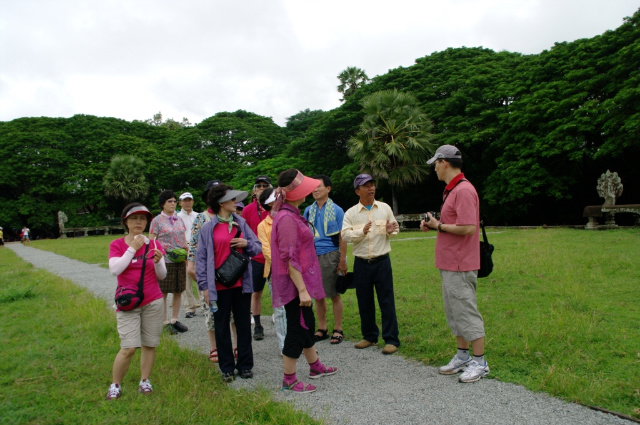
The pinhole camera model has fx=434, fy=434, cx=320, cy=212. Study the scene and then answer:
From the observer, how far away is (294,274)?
144 inches

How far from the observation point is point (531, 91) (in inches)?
871

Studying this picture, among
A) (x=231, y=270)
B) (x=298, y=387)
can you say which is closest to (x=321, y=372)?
(x=298, y=387)

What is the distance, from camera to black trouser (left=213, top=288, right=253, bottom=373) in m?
4.00

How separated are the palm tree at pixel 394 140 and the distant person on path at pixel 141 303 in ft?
Result: 62.6

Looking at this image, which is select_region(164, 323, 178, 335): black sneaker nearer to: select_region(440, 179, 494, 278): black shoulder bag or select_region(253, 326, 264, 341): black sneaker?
select_region(253, 326, 264, 341): black sneaker

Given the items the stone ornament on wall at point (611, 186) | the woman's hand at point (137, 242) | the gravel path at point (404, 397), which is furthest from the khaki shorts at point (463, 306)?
the stone ornament on wall at point (611, 186)

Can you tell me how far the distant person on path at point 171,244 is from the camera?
19.2 feet

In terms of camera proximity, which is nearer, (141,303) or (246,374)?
(141,303)

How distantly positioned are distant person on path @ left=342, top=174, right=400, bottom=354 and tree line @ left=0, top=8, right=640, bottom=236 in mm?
15610

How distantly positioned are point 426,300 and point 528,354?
8.26 ft

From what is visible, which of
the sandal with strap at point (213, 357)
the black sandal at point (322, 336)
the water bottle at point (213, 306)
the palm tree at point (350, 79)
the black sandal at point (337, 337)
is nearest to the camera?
the water bottle at point (213, 306)

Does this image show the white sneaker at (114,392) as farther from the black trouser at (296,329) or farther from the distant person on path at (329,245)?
the distant person on path at (329,245)

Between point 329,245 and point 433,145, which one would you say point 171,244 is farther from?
point 433,145

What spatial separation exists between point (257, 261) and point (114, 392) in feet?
7.11
